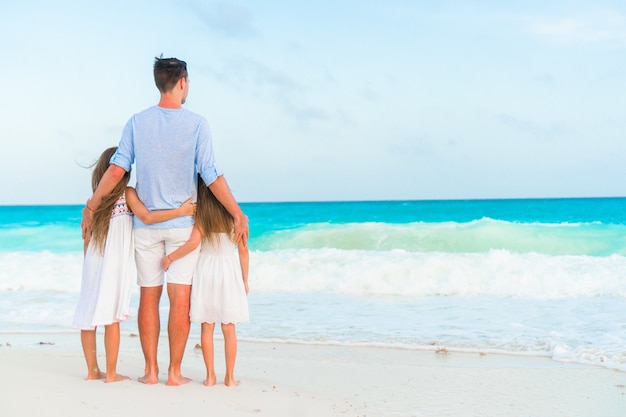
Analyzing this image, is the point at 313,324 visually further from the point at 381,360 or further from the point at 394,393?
the point at 394,393

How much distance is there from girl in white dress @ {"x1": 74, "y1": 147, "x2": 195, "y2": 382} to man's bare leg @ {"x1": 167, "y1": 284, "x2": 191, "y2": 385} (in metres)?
0.25

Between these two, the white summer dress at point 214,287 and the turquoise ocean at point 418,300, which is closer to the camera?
the white summer dress at point 214,287

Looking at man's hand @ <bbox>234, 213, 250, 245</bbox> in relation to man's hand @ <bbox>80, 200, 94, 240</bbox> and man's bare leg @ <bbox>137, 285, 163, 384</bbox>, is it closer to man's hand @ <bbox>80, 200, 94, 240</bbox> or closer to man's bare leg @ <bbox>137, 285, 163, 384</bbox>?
man's bare leg @ <bbox>137, 285, 163, 384</bbox>

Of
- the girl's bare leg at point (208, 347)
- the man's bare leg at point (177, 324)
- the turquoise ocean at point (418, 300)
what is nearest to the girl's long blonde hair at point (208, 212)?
the man's bare leg at point (177, 324)

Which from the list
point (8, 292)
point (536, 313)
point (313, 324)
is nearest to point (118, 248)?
point (313, 324)

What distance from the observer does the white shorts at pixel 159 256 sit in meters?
3.78

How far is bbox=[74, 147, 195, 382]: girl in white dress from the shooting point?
12.5ft

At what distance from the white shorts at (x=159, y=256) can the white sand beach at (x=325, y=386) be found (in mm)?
606

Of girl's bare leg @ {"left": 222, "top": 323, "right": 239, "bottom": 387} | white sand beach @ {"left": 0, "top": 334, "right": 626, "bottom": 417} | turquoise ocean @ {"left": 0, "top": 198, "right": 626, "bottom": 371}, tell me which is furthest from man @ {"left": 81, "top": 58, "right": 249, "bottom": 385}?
turquoise ocean @ {"left": 0, "top": 198, "right": 626, "bottom": 371}

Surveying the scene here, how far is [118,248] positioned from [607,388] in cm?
321

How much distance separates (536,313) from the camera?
7.69 m

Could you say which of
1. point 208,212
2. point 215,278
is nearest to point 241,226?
point 208,212

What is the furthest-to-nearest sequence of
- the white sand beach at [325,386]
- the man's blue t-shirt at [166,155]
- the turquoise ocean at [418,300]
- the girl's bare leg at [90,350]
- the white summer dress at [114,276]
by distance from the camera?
the turquoise ocean at [418,300], the girl's bare leg at [90,350], the white summer dress at [114,276], the man's blue t-shirt at [166,155], the white sand beach at [325,386]

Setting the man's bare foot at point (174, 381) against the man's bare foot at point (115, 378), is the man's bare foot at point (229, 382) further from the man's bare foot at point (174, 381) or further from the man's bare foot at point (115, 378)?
the man's bare foot at point (115, 378)
